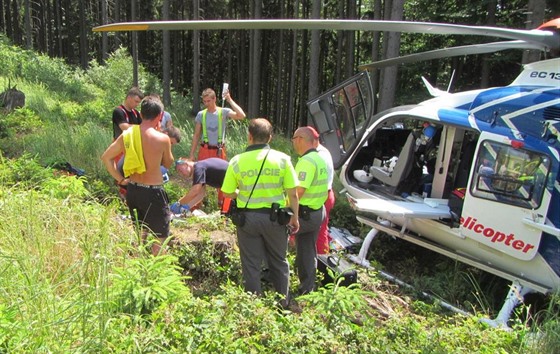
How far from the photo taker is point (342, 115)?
22.3 feet

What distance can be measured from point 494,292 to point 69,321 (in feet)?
15.9

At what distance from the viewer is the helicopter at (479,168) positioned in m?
4.60

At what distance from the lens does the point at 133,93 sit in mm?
5984

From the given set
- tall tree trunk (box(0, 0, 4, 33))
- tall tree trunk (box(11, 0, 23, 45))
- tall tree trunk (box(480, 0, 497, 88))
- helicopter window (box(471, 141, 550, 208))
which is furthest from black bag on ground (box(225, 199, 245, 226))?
tall tree trunk (box(0, 0, 4, 33))

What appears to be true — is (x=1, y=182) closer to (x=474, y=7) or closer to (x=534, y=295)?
(x=534, y=295)

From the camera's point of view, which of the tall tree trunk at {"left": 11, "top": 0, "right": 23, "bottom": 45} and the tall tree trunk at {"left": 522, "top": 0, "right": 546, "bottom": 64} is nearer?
the tall tree trunk at {"left": 522, "top": 0, "right": 546, "bottom": 64}

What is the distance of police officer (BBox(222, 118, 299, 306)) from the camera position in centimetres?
404

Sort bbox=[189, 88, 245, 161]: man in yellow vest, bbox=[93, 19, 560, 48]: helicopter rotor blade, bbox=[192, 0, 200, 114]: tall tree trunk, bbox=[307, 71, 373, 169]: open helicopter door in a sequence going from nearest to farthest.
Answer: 1. bbox=[93, 19, 560, 48]: helicopter rotor blade
2. bbox=[307, 71, 373, 169]: open helicopter door
3. bbox=[189, 88, 245, 161]: man in yellow vest
4. bbox=[192, 0, 200, 114]: tall tree trunk

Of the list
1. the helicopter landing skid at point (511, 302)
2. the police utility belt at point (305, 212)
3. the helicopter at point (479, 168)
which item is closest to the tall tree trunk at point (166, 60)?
the helicopter at point (479, 168)

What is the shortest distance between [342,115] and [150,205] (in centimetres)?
337

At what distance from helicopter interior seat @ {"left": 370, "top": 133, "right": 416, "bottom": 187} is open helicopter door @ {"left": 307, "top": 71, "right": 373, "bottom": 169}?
1.99ft

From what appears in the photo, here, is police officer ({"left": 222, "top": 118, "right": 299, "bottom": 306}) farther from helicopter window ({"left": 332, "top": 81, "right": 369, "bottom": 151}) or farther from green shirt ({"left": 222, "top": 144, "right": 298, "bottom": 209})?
helicopter window ({"left": 332, "top": 81, "right": 369, "bottom": 151})

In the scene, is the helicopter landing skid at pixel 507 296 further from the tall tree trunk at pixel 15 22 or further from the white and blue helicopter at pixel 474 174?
the tall tree trunk at pixel 15 22

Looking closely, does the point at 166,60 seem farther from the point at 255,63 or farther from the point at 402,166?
the point at 402,166
